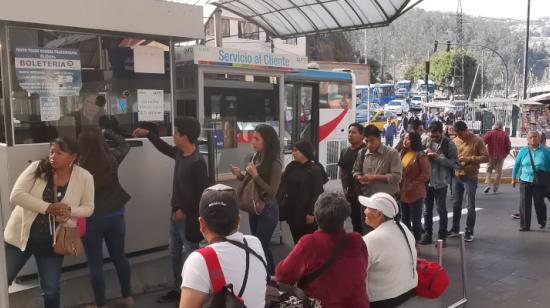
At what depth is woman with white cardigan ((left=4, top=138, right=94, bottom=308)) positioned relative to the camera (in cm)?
366

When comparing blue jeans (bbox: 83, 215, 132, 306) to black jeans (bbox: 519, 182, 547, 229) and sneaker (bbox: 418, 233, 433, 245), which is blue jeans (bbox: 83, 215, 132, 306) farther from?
black jeans (bbox: 519, 182, 547, 229)

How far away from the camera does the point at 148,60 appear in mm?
5352

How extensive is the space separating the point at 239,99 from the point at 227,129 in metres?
0.47

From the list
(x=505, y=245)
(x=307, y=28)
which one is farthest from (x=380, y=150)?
(x=307, y=28)

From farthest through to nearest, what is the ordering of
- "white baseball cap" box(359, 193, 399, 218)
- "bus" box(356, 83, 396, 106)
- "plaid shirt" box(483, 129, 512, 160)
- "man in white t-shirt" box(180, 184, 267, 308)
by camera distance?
"bus" box(356, 83, 396, 106) → "plaid shirt" box(483, 129, 512, 160) → "white baseball cap" box(359, 193, 399, 218) → "man in white t-shirt" box(180, 184, 267, 308)

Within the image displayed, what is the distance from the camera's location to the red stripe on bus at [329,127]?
30.5ft

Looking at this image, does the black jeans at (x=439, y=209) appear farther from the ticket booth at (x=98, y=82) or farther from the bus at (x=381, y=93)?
the bus at (x=381, y=93)

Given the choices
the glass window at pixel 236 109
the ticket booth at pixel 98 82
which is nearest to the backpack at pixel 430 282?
the ticket booth at pixel 98 82

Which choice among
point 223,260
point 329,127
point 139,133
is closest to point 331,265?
point 223,260

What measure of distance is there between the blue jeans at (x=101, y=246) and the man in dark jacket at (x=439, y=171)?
4368 millimetres

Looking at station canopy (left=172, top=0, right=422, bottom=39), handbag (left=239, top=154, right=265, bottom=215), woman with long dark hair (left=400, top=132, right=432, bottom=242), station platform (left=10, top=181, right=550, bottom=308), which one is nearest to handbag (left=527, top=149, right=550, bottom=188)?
station platform (left=10, top=181, right=550, bottom=308)

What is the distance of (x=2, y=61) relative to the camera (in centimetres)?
436

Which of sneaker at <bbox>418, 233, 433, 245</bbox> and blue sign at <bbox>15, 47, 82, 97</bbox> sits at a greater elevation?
blue sign at <bbox>15, 47, 82, 97</bbox>

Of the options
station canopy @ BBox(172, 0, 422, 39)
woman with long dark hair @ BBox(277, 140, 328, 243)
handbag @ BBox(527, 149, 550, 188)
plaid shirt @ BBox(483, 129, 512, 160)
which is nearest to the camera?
woman with long dark hair @ BBox(277, 140, 328, 243)
